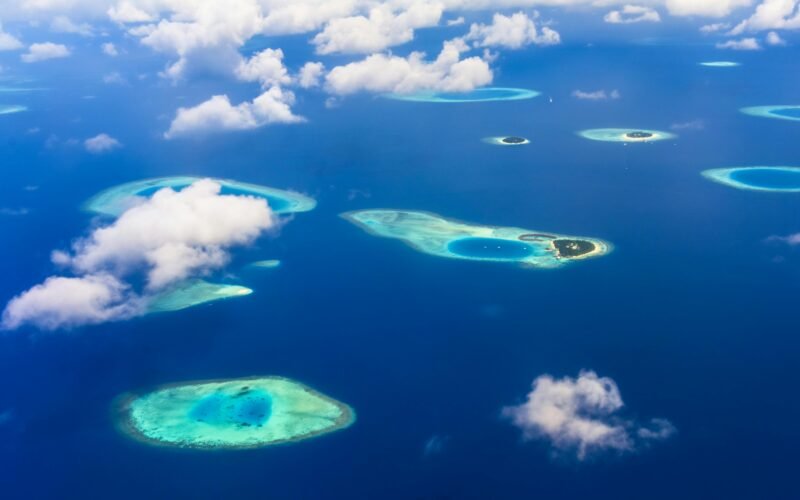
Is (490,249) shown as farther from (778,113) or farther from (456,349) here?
(778,113)

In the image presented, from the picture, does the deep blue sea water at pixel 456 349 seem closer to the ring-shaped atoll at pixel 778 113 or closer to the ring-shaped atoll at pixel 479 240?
the ring-shaped atoll at pixel 479 240

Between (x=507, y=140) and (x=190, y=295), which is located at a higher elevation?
(x=507, y=140)

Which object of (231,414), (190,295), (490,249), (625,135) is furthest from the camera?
(625,135)

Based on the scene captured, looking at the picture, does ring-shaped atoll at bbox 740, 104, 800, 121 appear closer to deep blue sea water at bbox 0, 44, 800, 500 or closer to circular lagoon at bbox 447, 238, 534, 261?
deep blue sea water at bbox 0, 44, 800, 500

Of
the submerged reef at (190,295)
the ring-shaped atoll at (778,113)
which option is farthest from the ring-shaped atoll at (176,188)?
the ring-shaped atoll at (778,113)

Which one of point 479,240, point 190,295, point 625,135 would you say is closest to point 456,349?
point 479,240

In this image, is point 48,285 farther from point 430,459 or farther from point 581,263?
point 581,263

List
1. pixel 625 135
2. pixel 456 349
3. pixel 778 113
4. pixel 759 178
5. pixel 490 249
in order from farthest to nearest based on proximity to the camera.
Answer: pixel 778 113 < pixel 625 135 < pixel 759 178 < pixel 490 249 < pixel 456 349

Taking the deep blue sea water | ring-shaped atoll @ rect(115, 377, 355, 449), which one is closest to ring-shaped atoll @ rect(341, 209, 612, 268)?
the deep blue sea water
